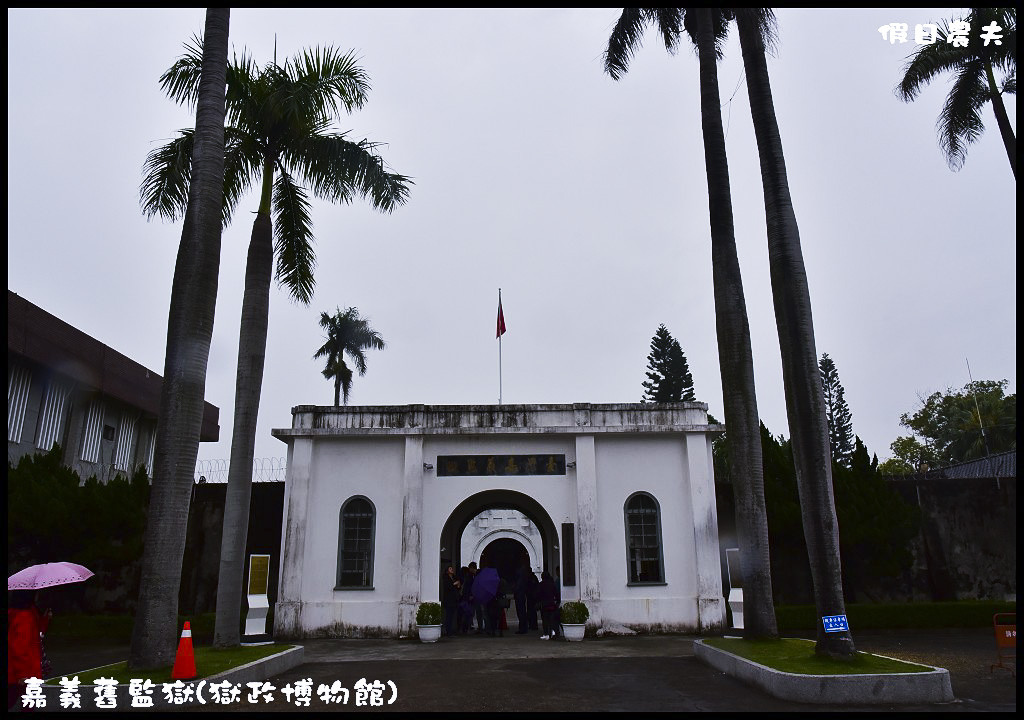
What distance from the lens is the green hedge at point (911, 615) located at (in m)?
14.9

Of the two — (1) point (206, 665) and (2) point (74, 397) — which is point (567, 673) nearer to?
(1) point (206, 665)

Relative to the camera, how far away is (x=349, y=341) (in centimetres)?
4244

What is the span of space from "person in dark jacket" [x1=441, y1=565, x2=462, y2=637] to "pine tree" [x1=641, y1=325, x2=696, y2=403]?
3418 centimetres

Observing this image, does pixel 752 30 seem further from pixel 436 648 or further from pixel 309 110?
pixel 436 648

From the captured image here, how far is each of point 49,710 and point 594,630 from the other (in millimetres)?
10010

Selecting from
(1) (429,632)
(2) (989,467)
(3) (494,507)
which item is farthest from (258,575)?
(2) (989,467)

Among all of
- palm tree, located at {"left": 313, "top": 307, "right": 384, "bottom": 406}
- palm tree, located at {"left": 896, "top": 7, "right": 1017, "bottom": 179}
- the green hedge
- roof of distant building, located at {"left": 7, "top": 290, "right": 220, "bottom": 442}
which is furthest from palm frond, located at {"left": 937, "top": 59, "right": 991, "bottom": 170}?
palm tree, located at {"left": 313, "top": 307, "right": 384, "bottom": 406}

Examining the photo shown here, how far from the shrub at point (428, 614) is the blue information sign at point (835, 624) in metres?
7.87

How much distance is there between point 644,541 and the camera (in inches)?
610

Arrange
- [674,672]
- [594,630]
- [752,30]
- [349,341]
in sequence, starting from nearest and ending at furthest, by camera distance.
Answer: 1. [674,672]
2. [752,30]
3. [594,630]
4. [349,341]

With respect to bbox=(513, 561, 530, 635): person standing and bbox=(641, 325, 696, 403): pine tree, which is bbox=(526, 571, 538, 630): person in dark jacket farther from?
bbox=(641, 325, 696, 403): pine tree

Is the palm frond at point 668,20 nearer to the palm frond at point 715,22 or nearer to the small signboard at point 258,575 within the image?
the palm frond at point 715,22

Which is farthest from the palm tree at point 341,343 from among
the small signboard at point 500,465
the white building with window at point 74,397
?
the small signboard at point 500,465

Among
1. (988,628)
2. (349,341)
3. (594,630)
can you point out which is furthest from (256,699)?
(349,341)
